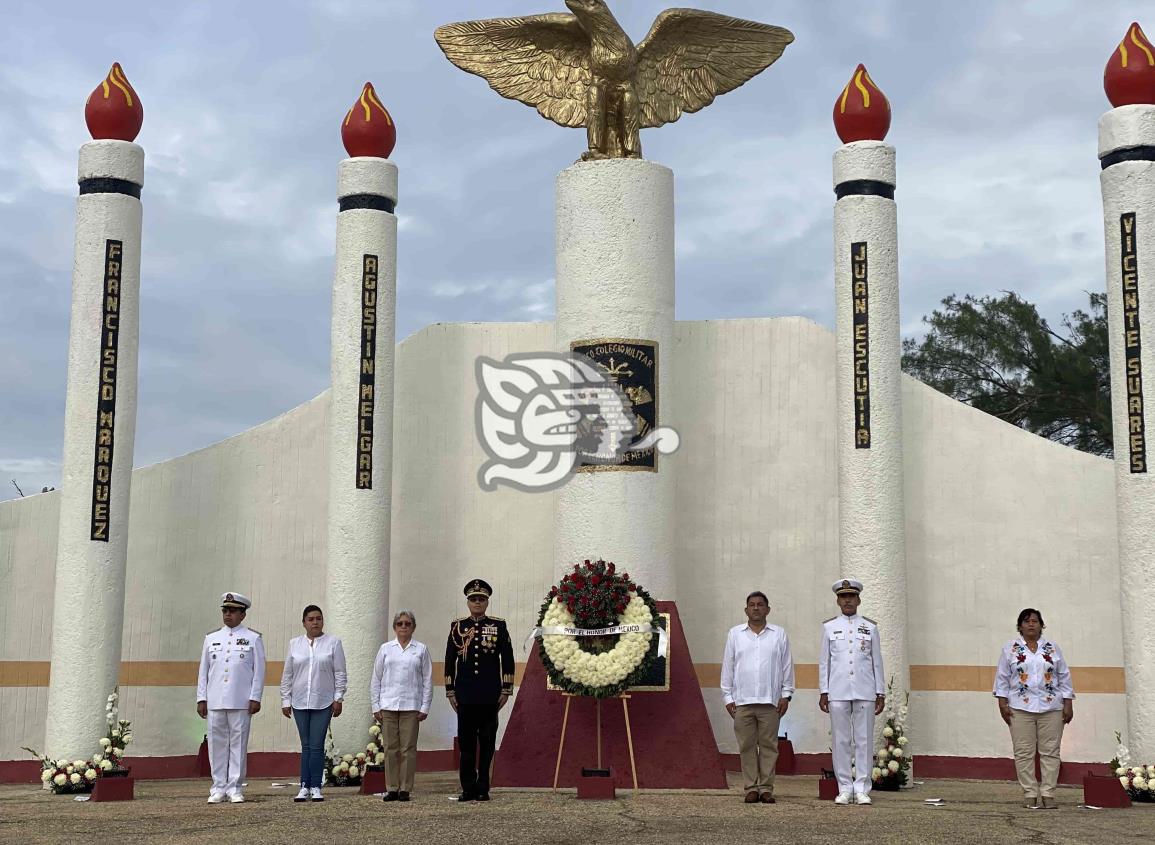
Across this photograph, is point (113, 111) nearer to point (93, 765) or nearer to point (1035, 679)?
point (93, 765)

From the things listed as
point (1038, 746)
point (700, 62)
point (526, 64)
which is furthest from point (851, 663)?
point (526, 64)

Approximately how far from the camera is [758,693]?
981cm

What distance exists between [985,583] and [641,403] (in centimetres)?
361

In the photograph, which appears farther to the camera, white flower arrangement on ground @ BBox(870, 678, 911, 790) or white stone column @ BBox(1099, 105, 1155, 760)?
white flower arrangement on ground @ BBox(870, 678, 911, 790)

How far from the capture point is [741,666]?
9.91 m

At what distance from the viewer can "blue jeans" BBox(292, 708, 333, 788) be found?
10.0 meters

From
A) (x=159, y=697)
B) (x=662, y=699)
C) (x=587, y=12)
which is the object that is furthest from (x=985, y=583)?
(x=159, y=697)

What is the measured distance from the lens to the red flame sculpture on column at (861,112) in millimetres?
12555

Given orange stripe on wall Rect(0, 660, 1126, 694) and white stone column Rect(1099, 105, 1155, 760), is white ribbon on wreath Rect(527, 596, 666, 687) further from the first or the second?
white stone column Rect(1099, 105, 1155, 760)

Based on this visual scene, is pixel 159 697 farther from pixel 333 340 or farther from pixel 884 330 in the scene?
pixel 884 330

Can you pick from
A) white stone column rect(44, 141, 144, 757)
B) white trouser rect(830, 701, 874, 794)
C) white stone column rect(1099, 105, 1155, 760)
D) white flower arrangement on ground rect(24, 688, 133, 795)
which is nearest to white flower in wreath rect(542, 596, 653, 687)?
white trouser rect(830, 701, 874, 794)

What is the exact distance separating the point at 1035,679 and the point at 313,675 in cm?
517

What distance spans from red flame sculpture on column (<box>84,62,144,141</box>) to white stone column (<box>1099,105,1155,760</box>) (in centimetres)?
849

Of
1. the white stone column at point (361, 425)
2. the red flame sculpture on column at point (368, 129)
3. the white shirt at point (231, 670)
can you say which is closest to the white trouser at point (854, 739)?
the white shirt at point (231, 670)
